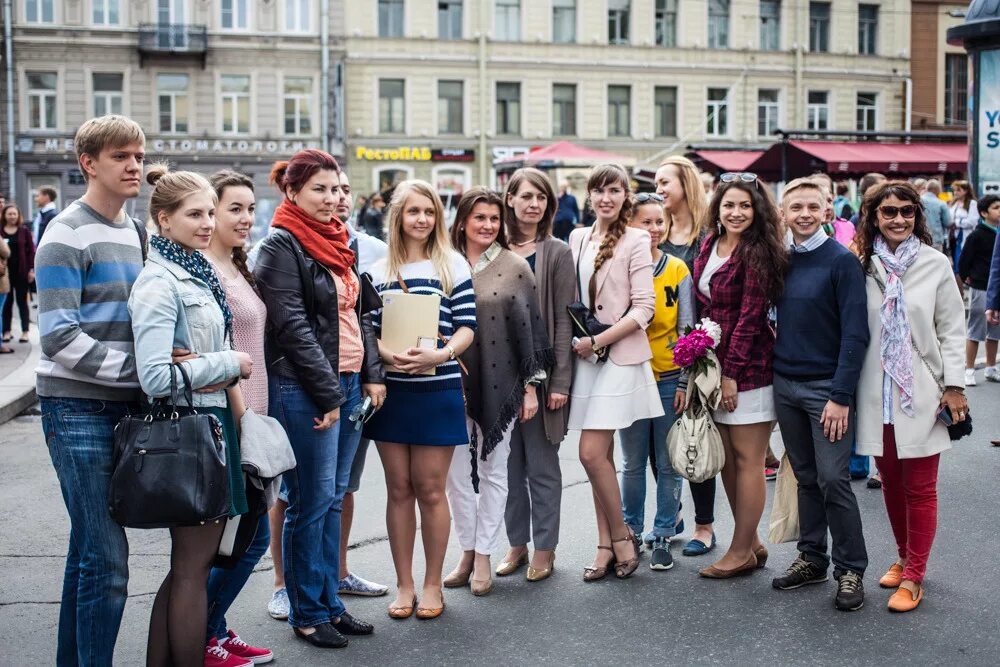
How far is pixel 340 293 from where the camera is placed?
4.48 meters

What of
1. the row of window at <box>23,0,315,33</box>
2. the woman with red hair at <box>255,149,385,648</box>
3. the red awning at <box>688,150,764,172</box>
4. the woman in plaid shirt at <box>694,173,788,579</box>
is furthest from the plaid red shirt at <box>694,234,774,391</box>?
the row of window at <box>23,0,315,33</box>

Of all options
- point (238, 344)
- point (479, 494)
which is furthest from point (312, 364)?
point (479, 494)

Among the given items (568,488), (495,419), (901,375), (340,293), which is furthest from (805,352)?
(568,488)

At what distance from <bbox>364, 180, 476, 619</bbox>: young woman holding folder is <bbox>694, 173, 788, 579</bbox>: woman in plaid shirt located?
125cm

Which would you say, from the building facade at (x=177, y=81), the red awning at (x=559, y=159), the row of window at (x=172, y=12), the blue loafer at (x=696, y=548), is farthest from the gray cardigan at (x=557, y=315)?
the row of window at (x=172, y=12)

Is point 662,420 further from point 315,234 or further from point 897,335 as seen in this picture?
point 315,234

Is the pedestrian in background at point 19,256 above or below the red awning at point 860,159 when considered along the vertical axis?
below

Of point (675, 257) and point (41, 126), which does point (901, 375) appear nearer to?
point (675, 257)

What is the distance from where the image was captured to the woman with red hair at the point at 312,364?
4.29 meters

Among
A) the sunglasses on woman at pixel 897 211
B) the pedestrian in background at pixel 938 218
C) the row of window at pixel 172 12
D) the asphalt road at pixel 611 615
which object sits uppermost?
the row of window at pixel 172 12

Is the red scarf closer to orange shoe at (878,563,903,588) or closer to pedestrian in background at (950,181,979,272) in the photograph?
orange shoe at (878,563,903,588)

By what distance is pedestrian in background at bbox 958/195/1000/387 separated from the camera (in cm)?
1070

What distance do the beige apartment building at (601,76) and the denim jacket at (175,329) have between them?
106ft

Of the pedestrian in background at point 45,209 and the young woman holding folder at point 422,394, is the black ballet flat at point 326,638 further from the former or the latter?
the pedestrian in background at point 45,209
